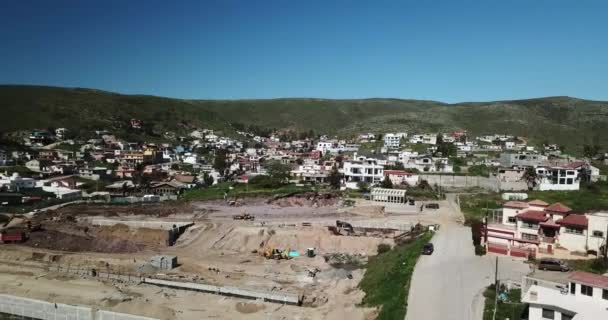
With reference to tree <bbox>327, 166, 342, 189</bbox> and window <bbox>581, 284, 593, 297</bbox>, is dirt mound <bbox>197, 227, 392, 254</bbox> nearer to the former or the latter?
window <bbox>581, 284, 593, 297</bbox>

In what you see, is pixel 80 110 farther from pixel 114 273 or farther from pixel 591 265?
pixel 591 265

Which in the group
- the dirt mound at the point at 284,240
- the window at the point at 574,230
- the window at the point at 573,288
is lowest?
the dirt mound at the point at 284,240

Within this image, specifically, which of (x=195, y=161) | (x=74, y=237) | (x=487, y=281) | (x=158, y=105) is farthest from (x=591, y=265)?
(x=158, y=105)

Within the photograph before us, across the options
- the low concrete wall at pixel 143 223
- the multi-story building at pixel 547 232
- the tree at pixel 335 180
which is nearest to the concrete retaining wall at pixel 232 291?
the multi-story building at pixel 547 232

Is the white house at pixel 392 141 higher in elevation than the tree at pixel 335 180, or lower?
higher

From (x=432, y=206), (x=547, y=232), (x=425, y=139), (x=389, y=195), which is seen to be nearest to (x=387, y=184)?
(x=389, y=195)

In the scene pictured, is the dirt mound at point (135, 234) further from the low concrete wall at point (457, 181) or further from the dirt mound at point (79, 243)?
the low concrete wall at point (457, 181)
